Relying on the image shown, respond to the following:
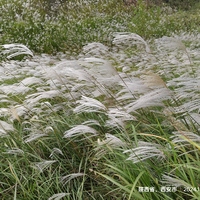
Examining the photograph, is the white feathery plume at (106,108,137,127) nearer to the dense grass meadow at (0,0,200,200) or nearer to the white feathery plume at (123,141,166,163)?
the dense grass meadow at (0,0,200,200)

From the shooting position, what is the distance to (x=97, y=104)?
90cm

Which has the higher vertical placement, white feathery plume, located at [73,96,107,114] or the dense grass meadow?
white feathery plume, located at [73,96,107,114]

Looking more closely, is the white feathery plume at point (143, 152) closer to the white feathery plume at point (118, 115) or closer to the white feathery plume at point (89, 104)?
the white feathery plume at point (118, 115)

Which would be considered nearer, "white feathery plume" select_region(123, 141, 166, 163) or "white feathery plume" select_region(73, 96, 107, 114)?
"white feathery plume" select_region(123, 141, 166, 163)

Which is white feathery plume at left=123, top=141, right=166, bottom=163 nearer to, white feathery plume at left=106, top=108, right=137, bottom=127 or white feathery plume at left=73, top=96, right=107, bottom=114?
white feathery plume at left=106, top=108, right=137, bottom=127

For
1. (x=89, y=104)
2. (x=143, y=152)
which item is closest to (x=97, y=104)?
(x=89, y=104)

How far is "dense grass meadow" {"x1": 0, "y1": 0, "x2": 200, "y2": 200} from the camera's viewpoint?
2.84ft

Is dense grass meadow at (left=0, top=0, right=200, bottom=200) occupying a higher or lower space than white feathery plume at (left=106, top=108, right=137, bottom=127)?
lower

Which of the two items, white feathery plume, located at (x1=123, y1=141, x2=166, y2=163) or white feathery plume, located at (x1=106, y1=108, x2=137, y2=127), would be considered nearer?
white feathery plume, located at (x1=123, y1=141, x2=166, y2=163)

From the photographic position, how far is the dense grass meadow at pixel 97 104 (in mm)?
864

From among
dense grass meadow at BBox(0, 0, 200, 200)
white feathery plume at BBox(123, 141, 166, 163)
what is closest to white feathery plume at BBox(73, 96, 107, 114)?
dense grass meadow at BBox(0, 0, 200, 200)

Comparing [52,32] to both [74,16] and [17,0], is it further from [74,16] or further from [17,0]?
[17,0]

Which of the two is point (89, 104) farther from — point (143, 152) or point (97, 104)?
point (143, 152)

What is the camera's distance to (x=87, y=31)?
589 cm
